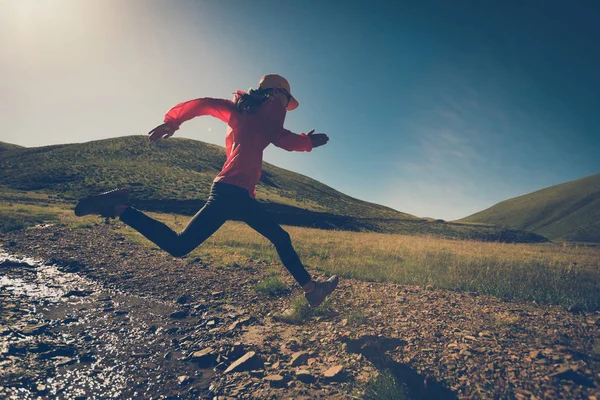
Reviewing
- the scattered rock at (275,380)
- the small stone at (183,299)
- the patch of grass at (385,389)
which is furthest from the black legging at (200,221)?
the patch of grass at (385,389)

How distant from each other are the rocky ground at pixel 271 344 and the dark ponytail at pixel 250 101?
108 inches

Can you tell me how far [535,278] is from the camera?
A: 21.4ft

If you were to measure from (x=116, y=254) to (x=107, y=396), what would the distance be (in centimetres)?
691

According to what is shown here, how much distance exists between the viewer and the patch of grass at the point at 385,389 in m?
2.46

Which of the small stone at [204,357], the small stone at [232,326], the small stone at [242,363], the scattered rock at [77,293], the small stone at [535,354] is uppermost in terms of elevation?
the small stone at [535,354]

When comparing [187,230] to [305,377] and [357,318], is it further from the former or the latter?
[357,318]

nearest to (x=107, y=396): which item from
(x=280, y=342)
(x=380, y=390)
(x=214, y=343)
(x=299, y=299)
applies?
(x=214, y=343)

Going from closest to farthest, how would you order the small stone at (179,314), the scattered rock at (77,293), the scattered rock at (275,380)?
the scattered rock at (275,380) < the small stone at (179,314) < the scattered rock at (77,293)

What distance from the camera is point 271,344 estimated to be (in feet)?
11.8

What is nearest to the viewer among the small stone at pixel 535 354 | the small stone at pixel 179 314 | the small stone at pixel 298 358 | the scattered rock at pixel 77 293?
the small stone at pixel 535 354

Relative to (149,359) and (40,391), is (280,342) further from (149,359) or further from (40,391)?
(40,391)

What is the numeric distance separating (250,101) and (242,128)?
33 cm

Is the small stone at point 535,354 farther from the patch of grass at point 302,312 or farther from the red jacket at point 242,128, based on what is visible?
the red jacket at point 242,128

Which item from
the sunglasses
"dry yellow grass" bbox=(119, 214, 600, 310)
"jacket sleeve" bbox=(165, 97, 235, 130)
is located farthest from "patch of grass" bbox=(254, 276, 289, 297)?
the sunglasses
